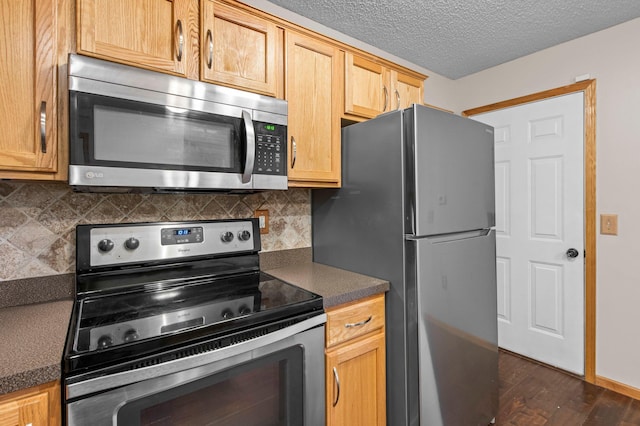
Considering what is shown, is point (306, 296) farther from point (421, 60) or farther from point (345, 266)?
Result: point (421, 60)

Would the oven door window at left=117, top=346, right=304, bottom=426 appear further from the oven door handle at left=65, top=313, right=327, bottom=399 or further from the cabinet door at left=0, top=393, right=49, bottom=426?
the cabinet door at left=0, top=393, right=49, bottom=426

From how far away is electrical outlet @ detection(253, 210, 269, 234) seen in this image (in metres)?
1.83

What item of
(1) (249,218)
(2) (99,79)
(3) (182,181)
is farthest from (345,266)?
(2) (99,79)

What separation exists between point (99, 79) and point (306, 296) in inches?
41.6

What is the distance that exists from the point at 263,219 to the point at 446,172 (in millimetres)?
996

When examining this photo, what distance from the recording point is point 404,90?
205 centimetres

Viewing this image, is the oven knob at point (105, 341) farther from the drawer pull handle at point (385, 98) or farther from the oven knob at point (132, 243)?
the drawer pull handle at point (385, 98)

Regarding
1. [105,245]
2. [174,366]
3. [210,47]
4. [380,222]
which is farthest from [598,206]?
[105,245]

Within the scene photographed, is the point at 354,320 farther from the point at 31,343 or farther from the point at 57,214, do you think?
the point at 57,214

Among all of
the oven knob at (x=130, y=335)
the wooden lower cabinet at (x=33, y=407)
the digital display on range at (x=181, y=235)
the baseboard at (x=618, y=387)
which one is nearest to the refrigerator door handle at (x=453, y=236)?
the digital display on range at (x=181, y=235)

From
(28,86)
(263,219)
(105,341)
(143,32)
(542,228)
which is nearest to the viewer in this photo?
(105,341)

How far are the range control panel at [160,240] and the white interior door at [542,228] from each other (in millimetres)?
2167

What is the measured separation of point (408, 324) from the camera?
148 centimetres

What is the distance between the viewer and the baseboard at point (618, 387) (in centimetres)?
208
